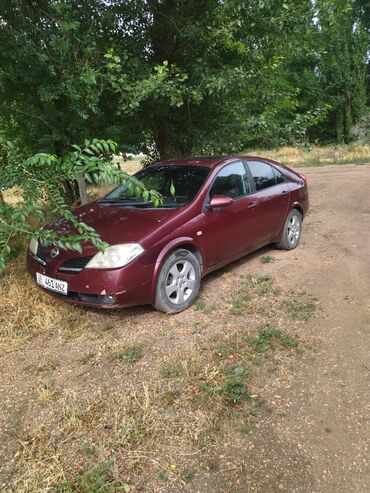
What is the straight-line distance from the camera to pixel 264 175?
5449 mm

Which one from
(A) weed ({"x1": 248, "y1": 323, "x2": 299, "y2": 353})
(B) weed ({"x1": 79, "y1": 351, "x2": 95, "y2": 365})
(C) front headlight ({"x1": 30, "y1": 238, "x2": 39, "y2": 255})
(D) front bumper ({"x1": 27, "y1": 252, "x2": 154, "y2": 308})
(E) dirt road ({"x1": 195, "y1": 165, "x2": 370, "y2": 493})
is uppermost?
(C) front headlight ({"x1": 30, "y1": 238, "x2": 39, "y2": 255})

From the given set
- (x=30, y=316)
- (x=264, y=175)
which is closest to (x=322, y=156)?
(x=264, y=175)

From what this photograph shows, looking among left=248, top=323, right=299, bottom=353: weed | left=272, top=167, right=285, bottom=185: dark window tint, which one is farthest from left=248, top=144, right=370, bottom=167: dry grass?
left=248, top=323, right=299, bottom=353: weed

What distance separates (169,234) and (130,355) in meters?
1.21

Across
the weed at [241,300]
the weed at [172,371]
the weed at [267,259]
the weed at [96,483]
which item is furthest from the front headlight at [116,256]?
the weed at [267,259]

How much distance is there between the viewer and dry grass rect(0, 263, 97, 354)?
3.65 m

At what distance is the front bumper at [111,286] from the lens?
3.53m

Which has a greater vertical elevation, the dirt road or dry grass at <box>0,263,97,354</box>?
dry grass at <box>0,263,97,354</box>

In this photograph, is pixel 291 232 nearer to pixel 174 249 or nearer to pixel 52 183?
pixel 174 249

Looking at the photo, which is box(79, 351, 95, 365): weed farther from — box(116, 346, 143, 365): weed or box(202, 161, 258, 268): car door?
box(202, 161, 258, 268): car door

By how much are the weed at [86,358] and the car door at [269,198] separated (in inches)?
107

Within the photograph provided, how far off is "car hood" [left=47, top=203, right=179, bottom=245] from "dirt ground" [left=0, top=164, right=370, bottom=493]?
822mm

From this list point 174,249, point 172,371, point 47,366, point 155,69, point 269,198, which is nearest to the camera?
point 172,371

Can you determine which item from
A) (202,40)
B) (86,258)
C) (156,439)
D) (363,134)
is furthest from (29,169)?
(363,134)
